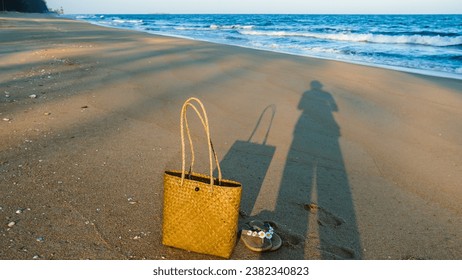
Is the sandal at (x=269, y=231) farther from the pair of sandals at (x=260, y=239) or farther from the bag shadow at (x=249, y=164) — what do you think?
the bag shadow at (x=249, y=164)

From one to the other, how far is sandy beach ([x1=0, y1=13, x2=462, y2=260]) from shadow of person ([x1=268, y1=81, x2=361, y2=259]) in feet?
0.04

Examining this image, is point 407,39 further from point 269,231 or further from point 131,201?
point 131,201

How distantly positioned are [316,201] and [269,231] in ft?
2.46

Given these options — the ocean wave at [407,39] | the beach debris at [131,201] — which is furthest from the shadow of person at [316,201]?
the ocean wave at [407,39]

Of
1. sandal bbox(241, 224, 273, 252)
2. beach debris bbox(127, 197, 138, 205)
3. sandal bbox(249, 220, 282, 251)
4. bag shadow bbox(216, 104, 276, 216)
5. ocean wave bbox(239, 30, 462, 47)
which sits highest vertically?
sandal bbox(241, 224, 273, 252)

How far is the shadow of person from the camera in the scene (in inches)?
85.9

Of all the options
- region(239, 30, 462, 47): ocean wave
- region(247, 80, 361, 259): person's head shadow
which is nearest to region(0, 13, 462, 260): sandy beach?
region(247, 80, 361, 259): person's head shadow

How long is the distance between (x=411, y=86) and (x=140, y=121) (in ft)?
18.7

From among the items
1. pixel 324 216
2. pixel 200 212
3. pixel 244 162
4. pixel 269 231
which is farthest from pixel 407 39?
pixel 200 212

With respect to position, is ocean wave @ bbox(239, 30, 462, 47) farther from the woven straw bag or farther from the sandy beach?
the woven straw bag

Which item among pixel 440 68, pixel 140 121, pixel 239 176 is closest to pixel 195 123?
pixel 140 121

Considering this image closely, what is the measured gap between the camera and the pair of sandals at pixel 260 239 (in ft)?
6.72

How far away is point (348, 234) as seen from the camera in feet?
7.64

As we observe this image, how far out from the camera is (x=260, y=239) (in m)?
2.10
